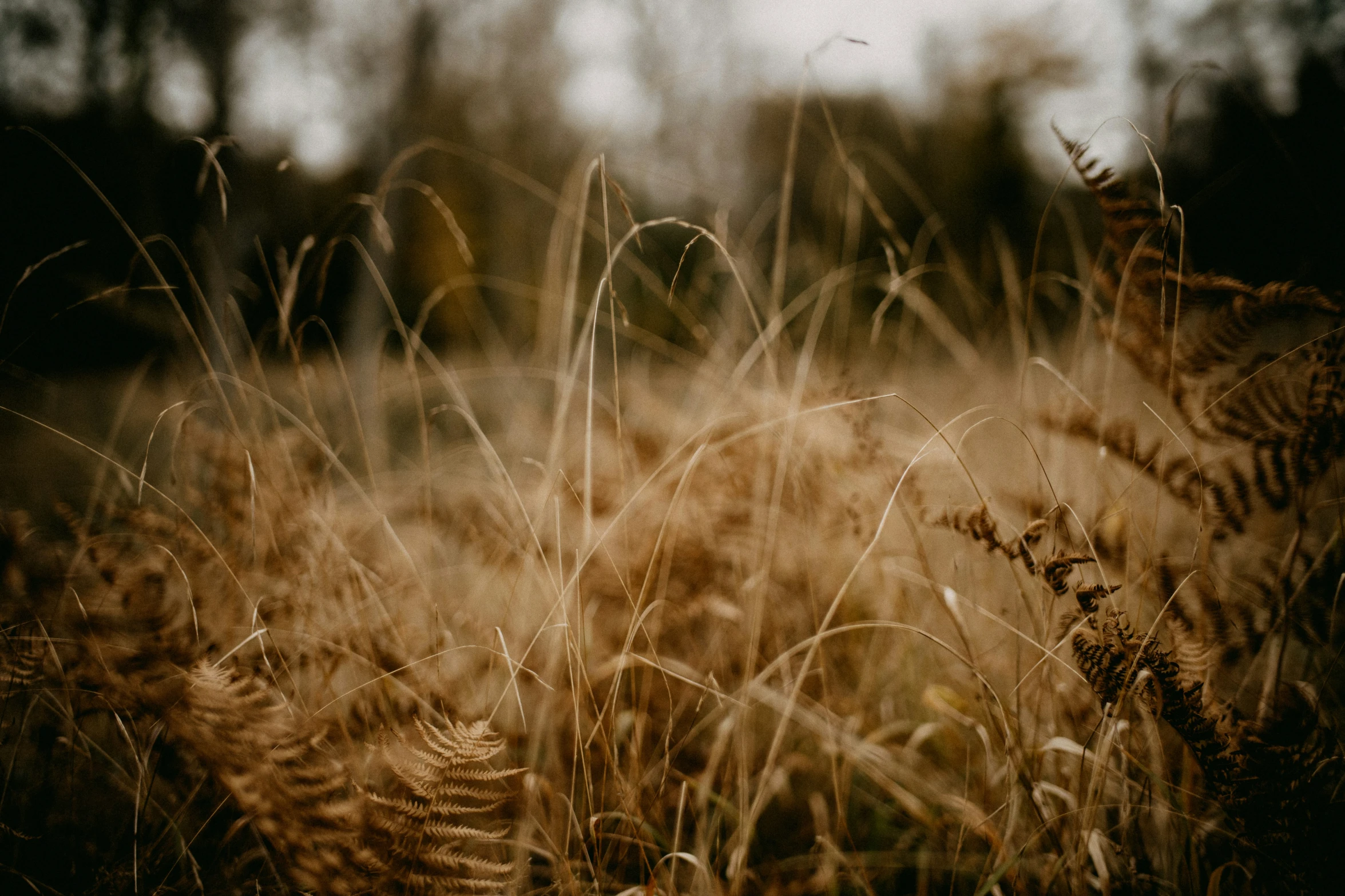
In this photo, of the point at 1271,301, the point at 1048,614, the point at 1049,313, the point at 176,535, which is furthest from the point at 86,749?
the point at 1049,313

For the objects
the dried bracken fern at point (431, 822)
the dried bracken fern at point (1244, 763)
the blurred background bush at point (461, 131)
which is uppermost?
the blurred background bush at point (461, 131)

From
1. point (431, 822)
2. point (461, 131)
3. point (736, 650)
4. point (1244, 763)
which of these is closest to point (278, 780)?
point (431, 822)

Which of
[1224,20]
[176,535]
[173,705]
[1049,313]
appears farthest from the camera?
[1049,313]

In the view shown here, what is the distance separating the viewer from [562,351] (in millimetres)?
973

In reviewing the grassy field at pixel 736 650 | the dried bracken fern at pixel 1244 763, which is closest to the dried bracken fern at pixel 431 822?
the grassy field at pixel 736 650

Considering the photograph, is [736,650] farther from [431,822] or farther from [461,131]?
[461,131]

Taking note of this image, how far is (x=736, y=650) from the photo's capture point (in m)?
1.02

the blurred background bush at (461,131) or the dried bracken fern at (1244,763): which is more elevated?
the blurred background bush at (461,131)

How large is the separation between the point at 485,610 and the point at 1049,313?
17.1 ft

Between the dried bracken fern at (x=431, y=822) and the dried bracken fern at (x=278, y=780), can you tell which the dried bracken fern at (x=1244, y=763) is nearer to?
the dried bracken fern at (x=431, y=822)

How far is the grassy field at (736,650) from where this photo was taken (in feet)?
1.88

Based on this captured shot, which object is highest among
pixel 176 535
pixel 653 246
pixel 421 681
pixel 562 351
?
pixel 653 246

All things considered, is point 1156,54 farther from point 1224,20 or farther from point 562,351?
point 562,351

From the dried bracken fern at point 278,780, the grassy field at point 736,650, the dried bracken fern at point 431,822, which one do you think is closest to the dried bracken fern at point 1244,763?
the grassy field at point 736,650
